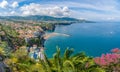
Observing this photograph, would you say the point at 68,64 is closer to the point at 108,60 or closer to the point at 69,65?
the point at 69,65

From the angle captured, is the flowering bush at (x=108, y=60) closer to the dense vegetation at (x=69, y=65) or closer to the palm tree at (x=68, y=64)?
the dense vegetation at (x=69, y=65)

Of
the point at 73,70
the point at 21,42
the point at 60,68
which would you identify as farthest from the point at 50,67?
the point at 21,42

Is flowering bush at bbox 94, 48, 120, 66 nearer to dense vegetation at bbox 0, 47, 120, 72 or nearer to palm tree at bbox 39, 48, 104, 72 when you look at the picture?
dense vegetation at bbox 0, 47, 120, 72

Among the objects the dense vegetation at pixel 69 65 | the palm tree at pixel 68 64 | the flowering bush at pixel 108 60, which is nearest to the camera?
the palm tree at pixel 68 64

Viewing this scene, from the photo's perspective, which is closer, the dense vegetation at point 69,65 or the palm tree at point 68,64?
the palm tree at point 68,64

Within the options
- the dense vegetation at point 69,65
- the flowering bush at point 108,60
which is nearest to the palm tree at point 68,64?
the dense vegetation at point 69,65

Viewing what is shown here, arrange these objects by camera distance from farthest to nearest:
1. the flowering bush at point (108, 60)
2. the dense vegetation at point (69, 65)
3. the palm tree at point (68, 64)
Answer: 1. the flowering bush at point (108, 60)
2. the dense vegetation at point (69, 65)
3. the palm tree at point (68, 64)

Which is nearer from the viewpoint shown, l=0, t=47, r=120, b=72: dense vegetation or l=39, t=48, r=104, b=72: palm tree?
l=39, t=48, r=104, b=72: palm tree

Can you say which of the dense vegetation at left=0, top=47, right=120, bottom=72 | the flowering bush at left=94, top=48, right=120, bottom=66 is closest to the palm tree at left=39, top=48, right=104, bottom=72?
the dense vegetation at left=0, top=47, right=120, bottom=72

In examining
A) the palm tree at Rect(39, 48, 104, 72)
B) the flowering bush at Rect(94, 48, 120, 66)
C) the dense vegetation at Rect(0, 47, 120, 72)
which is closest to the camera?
the palm tree at Rect(39, 48, 104, 72)

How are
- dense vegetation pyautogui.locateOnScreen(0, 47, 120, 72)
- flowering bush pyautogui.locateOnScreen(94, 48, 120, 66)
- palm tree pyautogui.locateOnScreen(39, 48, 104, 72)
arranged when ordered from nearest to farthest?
1. palm tree pyautogui.locateOnScreen(39, 48, 104, 72)
2. dense vegetation pyautogui.locateOnScreen(0, 47, 120, 72)
3. flowering bush pyautogui.locateOnScreen(94, 48, 120, 66)

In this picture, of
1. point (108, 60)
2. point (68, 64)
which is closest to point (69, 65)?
point (68, 64)
